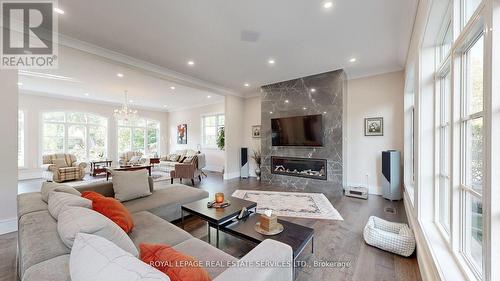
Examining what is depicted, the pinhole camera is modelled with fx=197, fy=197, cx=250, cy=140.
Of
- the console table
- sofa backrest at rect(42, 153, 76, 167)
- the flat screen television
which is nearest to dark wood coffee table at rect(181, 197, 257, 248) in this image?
the flat screen television

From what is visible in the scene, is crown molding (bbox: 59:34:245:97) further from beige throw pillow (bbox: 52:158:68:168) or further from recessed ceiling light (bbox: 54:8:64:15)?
beige throw pillow (bbox: 52:158:68:168)

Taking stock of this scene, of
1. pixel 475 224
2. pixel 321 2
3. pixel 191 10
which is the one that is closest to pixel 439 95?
pixel 475 224

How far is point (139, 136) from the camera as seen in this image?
959cm

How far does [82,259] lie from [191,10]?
2.72 metres

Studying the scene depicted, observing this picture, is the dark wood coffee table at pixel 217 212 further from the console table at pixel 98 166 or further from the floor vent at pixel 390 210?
the console table at pixel 98 166

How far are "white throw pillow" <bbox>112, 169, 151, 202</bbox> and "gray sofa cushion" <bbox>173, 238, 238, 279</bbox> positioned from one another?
1.63 metres

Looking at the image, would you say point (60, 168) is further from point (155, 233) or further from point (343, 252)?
point (343, 252)

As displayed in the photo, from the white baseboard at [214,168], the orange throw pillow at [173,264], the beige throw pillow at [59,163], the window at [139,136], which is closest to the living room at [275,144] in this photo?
the orange throw pillow at [173,264]

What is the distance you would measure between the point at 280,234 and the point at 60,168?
7.36 m

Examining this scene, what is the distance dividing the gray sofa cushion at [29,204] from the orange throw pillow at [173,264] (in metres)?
1.50

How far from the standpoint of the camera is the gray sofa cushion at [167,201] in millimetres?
2625

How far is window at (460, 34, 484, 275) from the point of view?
1.18m

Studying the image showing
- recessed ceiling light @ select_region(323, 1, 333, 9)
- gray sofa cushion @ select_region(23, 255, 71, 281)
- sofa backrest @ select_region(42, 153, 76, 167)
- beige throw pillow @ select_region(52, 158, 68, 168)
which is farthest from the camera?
sofa backrest @ select_region(42, 153, 76, 167)

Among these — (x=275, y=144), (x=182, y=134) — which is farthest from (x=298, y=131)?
(x=182, y=134)
